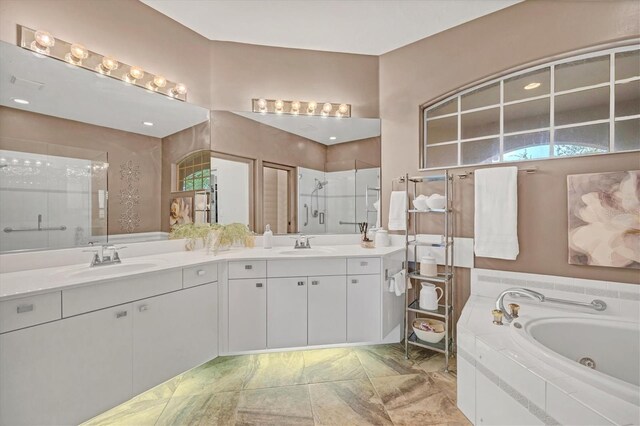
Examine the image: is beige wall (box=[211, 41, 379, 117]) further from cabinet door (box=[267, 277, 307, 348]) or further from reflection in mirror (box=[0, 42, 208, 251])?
cabinet door (box=[267, 277, 307, 348])

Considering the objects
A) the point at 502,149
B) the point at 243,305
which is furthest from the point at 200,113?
the point at 502,149

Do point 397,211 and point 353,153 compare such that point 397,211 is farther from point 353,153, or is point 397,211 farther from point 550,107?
point 550,107

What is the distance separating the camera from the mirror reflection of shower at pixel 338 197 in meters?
2.67

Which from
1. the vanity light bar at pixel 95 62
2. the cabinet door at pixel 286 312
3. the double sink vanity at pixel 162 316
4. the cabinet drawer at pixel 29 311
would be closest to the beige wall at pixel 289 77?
the vanity light bar at pixel 95 62

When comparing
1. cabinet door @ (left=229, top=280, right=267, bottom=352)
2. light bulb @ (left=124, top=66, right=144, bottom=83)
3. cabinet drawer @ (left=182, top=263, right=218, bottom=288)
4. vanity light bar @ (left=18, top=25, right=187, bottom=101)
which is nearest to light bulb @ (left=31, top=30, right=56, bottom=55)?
vanity light bar @ (left=18, top=25, right=187, bottom=101)

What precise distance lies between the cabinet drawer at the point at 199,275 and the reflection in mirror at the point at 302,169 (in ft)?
2.07

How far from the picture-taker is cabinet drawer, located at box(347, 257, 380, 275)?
87.0 inches

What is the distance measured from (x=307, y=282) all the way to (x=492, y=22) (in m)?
2.57

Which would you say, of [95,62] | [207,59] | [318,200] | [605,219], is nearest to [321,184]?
[318,200]

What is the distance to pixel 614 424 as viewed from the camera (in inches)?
35.6

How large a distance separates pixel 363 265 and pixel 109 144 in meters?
2.09

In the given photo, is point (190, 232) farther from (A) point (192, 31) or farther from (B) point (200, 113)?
(A) point (192, 31)

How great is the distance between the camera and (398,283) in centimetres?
228

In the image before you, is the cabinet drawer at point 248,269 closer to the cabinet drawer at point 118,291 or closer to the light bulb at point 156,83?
the cabinet drawer at point 118,291
